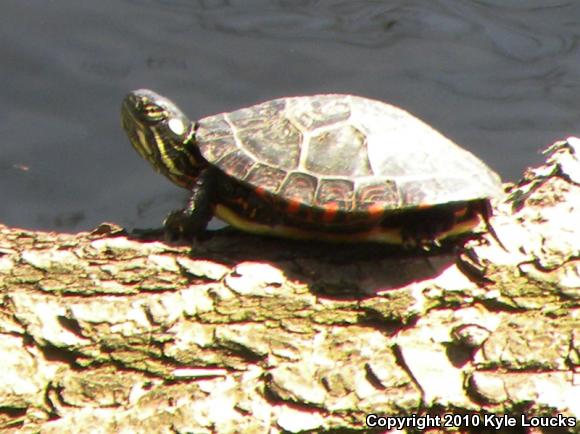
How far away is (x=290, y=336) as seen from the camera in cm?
313

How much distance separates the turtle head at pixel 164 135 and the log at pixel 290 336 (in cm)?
34

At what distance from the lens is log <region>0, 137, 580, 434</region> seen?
9.86ft

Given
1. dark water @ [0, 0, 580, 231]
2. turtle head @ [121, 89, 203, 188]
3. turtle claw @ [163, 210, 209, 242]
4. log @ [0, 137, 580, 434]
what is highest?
dark water @ [0, 0, 580, 231]

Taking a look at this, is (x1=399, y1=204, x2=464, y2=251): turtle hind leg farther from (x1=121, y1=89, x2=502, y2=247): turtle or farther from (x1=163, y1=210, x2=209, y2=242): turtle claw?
(x1=163, y1=210, x2=209, y2=242): turtle claw

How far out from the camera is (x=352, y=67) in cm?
632

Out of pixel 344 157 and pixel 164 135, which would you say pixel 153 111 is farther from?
pixel 344 157

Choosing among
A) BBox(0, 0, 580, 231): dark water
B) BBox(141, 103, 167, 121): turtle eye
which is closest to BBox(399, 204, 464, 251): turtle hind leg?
BBox(141, 103, 167, 121): turtle eye

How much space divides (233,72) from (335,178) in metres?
3.05

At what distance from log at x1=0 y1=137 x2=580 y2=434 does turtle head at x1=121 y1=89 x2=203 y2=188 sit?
1.12ft

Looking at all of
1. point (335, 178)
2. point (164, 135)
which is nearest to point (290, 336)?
point (335, 178)

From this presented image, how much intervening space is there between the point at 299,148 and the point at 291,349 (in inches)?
24.4

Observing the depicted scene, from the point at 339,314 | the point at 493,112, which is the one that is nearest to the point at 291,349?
the point at 339,314

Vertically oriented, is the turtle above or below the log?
above

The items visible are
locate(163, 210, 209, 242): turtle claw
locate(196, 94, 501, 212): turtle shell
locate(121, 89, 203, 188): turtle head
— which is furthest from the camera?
locate(121, 89, 203, 188): turtle head
